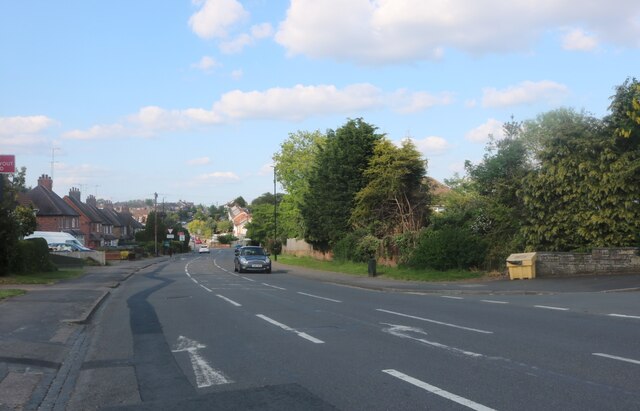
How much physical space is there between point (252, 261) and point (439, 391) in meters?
32.7

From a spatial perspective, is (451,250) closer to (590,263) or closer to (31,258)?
(590,263)

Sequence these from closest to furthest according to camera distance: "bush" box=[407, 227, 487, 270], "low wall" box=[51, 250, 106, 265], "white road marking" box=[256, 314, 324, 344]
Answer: "white road marking" box=[256, 314, 324, 344], "bush" box=[407, 227, 487, 270], "low wall" box=[51, 250, 106, 265]

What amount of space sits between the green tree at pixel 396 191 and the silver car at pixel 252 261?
736 centimetres

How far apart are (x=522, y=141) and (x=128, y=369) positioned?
24.3 meters

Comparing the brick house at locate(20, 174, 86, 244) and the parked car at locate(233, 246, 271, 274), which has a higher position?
the brick house at locate(20, 174, 86, 244)

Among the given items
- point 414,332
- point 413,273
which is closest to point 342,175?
point 413,273

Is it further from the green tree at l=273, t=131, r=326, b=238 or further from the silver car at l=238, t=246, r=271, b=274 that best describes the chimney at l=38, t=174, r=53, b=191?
the silver car at l=238, t=246, r=271, b=274

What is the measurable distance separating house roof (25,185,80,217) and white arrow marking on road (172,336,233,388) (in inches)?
2700

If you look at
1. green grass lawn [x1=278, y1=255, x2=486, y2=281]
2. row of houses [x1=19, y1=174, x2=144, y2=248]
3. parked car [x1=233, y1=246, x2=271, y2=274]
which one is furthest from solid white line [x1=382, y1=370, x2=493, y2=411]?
row of houses [x1=19, y1=174, x2=144, y2=248]

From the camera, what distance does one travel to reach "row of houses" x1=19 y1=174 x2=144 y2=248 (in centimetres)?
7325

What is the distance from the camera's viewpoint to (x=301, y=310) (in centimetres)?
1592

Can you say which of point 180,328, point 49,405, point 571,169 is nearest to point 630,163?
point 571,169

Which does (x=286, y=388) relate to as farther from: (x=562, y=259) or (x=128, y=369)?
(x=562, y=259)

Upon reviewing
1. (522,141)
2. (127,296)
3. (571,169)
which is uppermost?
(522,141)
